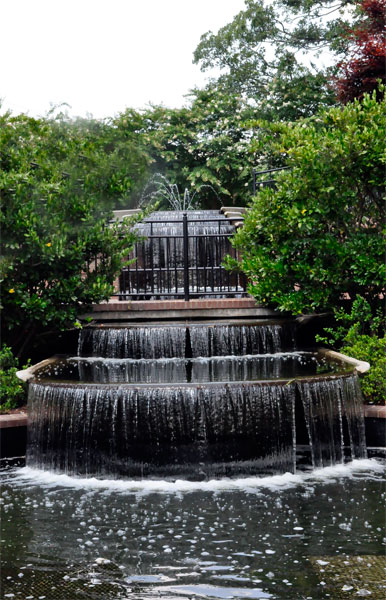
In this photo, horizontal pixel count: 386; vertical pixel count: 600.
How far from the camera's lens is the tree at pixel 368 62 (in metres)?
14.0

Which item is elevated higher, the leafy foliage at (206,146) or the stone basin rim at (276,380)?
the leafy foliage at (206,146)

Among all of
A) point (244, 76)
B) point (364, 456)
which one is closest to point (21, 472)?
point (364, 456)

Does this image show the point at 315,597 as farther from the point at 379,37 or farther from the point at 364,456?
the point at 379,37

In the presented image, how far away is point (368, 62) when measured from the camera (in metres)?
14.1

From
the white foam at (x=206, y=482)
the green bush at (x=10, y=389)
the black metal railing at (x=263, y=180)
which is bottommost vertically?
the white foam at (x=206, y=482)

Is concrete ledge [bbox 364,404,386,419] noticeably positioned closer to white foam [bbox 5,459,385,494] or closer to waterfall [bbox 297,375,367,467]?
waterfall [bbox 297,375,367,467]

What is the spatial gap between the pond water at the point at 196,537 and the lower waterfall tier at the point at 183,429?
0.19m

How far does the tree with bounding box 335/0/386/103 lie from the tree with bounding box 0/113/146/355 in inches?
271

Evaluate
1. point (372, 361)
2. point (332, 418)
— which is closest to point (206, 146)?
point (372, 361)

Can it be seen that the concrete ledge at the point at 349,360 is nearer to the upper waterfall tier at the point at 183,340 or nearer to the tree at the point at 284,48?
the upper waterfall tier at the point at 183,340

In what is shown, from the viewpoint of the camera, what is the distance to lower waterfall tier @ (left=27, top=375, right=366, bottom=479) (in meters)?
6.65

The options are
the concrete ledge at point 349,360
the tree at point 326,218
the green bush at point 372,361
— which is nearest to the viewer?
the concrete ledge at point 349,360

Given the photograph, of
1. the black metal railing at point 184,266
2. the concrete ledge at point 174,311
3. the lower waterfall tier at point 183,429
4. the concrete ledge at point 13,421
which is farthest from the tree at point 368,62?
the concrete ledge at point 13,421

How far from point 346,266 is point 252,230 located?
1.30 m
